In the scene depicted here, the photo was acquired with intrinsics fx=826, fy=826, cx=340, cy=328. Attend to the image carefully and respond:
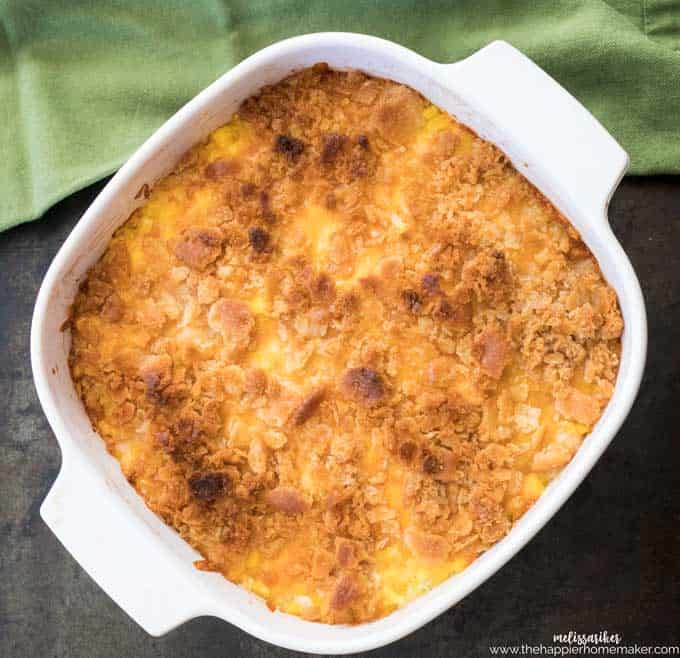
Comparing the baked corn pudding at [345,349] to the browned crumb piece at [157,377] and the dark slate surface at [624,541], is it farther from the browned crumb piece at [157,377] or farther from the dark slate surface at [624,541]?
the dark slate surface at [624,541]

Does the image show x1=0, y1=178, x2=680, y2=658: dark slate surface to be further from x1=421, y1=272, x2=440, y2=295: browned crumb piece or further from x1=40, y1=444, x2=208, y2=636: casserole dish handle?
x1=421, y1=272, x2=440, y2=295: browned crumb piece

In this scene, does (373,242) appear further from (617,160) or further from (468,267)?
(617,160)

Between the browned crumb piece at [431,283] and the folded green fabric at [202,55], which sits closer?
the browned crumb piece at [431,283]

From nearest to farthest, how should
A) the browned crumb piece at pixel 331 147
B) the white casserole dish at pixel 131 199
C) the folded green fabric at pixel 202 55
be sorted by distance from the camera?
1. the white casserole dish at pixel 131 199
2. the browned crumb piece at pixel 331 147
3. the folded green fabric at pixel 202 55

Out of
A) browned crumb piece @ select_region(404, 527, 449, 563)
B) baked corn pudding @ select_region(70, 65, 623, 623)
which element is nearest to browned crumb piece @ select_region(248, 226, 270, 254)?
baked corn pudding @ select_region(70, 65, 623, 623)

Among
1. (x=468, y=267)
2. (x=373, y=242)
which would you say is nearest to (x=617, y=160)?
(x=468, y=267)

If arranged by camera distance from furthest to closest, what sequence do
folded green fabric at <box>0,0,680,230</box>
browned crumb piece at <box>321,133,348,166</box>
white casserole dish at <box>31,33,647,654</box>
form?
folded green fabric at <box>0,0,680,230</box>
browned crumb piece at <box>321,133,348,166</box>
white casserole dish at <box>31,33,647,654</box>

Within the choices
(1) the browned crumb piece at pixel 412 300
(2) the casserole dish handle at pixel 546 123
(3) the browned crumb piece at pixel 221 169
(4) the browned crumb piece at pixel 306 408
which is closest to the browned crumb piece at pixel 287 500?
(4) the browned crumb piece at pixel 306 408

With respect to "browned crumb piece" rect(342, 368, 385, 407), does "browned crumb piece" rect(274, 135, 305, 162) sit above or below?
above
